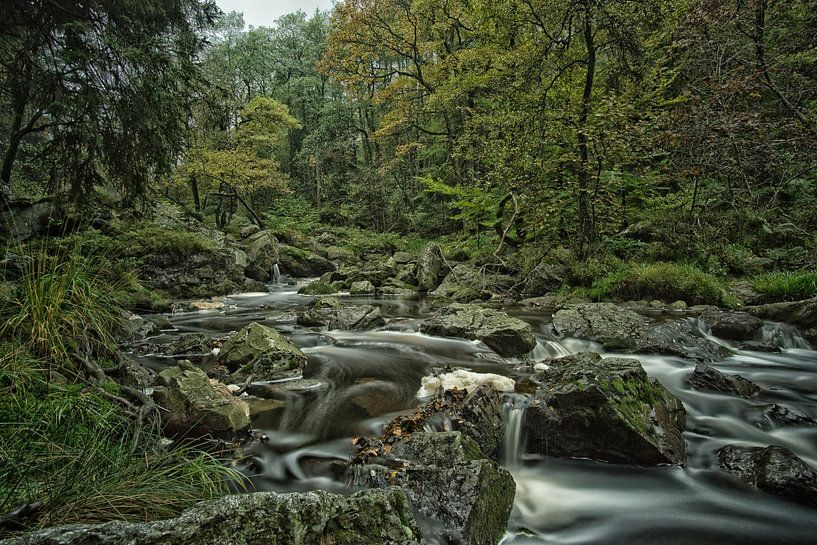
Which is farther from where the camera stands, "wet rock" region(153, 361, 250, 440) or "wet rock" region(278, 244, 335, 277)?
"wet rock" region(278, 244, 335, 277)

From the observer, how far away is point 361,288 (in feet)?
52.1

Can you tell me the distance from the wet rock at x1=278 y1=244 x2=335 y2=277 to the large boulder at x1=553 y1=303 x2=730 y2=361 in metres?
15.3

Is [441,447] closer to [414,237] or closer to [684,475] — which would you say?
[684,475]

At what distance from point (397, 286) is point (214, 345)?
9.66m

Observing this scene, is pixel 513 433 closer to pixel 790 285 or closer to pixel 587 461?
pixel 587 461

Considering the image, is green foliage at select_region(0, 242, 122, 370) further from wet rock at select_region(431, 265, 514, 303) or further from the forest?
wet rock at select_region(431, 265, 514, 303)

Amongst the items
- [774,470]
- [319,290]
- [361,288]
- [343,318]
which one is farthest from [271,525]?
[319,290]

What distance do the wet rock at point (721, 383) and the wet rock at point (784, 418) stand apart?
22.4 inches

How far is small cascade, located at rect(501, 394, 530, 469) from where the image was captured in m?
4.05

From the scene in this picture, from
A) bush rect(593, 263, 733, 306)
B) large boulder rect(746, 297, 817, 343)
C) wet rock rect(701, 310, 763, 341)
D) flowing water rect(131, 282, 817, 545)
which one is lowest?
flowing water rect(131, 282, 817, 545)

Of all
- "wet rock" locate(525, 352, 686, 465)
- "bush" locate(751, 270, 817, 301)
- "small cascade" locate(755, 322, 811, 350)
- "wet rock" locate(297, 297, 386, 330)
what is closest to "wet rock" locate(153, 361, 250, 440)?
"wet rock" locate(525, 352, 686, 465)

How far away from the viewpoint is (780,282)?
9109 mm

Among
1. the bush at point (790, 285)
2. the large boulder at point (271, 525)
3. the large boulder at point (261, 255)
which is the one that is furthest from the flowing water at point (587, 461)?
the large boulder at point (261, 255)

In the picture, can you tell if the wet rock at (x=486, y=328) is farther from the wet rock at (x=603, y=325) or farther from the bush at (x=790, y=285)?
the bush at (x=790, y=285)
